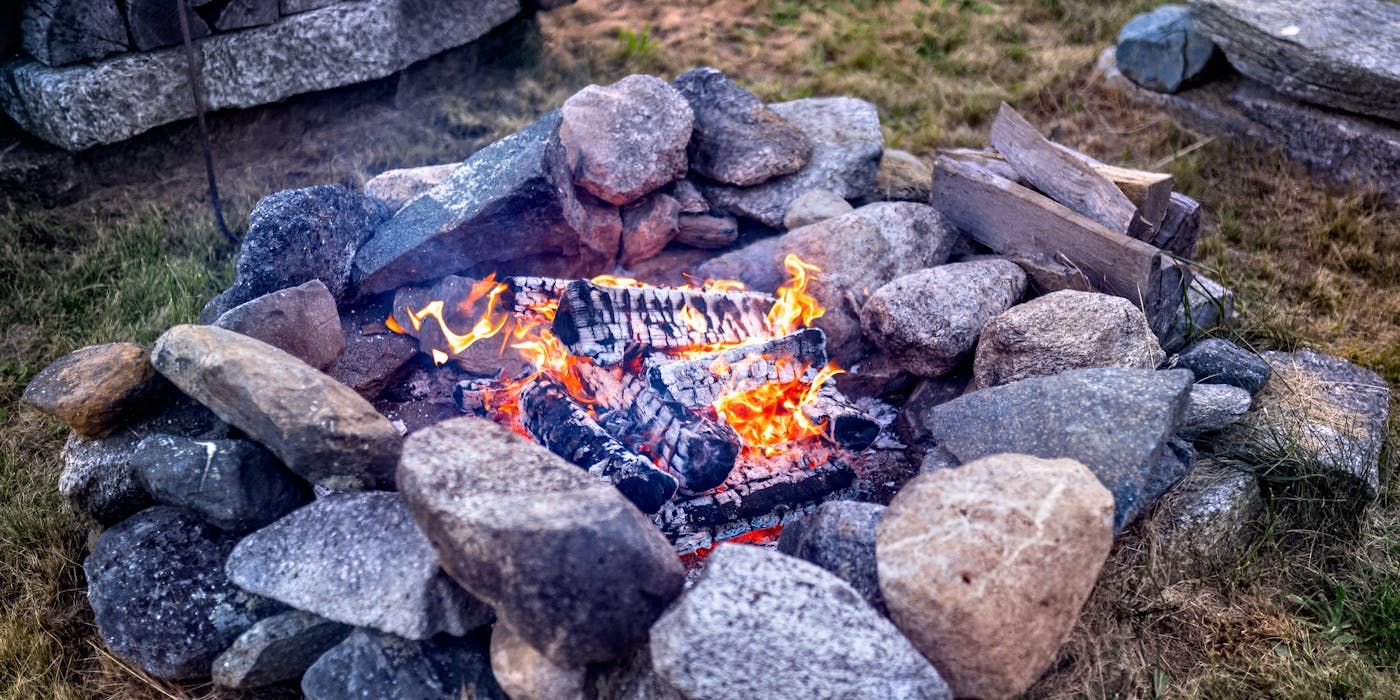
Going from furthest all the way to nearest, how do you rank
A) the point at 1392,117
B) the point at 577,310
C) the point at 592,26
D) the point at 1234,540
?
the point at 592,26 → the point at 1392,117 → the point at 577,310 → the point at 1234,540

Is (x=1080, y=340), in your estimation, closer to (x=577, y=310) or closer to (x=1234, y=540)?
(x=1234, y=540)

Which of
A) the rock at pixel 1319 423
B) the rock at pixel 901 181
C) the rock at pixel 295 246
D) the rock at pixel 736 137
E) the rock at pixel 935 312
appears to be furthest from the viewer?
the rock at pixel 901 181

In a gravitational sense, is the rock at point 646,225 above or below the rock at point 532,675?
above

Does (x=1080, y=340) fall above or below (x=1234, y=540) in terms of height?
above

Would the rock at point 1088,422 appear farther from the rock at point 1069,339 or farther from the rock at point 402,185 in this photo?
the rock at point 402,185

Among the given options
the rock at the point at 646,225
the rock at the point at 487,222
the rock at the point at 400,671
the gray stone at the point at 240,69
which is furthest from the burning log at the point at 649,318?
the gray stone at the point at 240,69

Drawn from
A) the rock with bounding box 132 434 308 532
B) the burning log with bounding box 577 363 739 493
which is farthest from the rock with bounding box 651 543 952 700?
the rock with bounding box 132 434 308 532

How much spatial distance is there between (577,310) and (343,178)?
2.28 meters

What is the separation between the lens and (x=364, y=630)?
8.30 ft

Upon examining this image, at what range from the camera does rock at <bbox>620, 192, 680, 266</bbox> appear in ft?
13.3

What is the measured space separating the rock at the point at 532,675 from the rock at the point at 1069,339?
1702mm

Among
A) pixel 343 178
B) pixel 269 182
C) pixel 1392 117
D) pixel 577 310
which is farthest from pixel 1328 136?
pixel 269 182

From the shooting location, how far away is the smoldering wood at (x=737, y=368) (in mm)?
3203

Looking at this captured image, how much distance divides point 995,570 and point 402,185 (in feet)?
9.21
